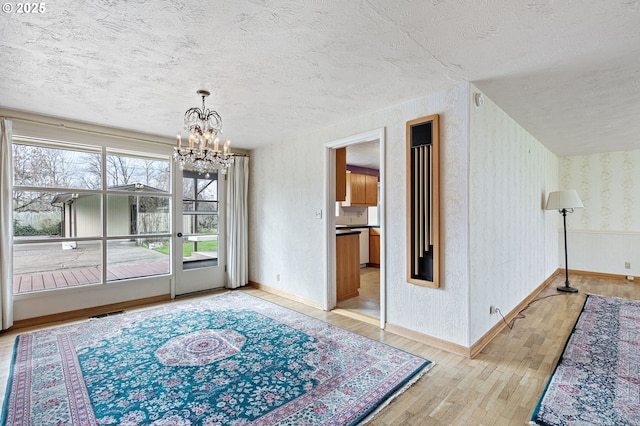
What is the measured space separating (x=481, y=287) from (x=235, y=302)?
10.5 feet

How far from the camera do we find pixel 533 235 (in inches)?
177

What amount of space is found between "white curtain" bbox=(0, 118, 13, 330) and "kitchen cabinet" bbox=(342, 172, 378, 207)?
5.26m

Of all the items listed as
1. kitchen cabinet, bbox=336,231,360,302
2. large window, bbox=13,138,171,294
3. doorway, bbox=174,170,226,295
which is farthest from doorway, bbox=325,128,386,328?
large window, bbox=13,138,171,294

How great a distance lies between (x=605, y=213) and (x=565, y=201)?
75.6 inches

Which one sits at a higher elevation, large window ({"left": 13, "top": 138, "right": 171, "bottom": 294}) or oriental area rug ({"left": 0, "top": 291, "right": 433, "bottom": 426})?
large window ({"left": 13, "top": 138, "right": 171, "bottom": 294})

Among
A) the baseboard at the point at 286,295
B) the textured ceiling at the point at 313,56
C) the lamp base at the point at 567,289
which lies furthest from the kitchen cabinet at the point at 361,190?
the lamp base at the point at 567,289

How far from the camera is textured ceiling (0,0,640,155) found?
1.75 meters

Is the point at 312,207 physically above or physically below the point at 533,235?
above

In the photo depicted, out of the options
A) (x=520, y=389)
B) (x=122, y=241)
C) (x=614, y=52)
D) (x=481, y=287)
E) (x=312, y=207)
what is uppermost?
(x=614, y=52)

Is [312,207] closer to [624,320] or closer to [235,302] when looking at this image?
[235,302]

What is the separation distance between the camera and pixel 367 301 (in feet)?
14.3

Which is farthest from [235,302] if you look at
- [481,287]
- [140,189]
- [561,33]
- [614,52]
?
[614,52]

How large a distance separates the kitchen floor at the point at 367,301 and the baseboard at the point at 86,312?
2.79 metres

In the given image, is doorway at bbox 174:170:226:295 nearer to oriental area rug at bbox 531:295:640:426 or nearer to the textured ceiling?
the textured ceiling
